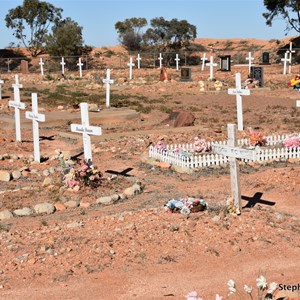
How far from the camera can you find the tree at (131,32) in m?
70.7

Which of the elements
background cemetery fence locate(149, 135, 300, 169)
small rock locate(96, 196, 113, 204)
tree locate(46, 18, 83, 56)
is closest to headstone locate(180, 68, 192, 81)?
tree locate(46, 18, 83, 56)

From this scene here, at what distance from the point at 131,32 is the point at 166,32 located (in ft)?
15.0

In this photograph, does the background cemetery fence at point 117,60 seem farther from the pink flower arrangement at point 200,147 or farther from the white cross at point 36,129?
the pink flower arrangement at point 200,147

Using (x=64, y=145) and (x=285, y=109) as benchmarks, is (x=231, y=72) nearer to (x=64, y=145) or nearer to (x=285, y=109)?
(x=285, y=109)

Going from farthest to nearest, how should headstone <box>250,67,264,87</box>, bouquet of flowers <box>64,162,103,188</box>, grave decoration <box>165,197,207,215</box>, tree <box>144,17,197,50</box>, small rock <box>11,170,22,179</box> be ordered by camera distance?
tree <box>144,17,197,50</box> < headstone <box>250,67,264,87</box> < small rock <box>11,170,22,179</box> < bouquet of flowers <box>64,162,103,188</box> < grave decoration <box>165,197,207,215</box>

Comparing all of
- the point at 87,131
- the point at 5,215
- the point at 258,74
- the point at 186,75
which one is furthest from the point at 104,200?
the point at 186,75

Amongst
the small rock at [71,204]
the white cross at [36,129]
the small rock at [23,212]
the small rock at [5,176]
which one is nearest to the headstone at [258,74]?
the white cross at [36,129]

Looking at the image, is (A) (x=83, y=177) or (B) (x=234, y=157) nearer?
(B) (x=234, y=157)

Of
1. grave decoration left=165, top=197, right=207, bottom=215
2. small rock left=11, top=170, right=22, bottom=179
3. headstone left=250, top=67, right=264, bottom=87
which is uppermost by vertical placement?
headstone left=250, top=67, right=264, bottom=87

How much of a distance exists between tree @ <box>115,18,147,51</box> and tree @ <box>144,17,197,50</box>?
1.33m

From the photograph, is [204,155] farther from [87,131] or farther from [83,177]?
[83,177]

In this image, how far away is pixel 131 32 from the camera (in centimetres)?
7144

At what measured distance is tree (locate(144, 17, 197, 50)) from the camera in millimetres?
69125

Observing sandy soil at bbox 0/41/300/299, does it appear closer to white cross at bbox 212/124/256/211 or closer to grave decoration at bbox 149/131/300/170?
white cross at bbox 212/124/256/211
